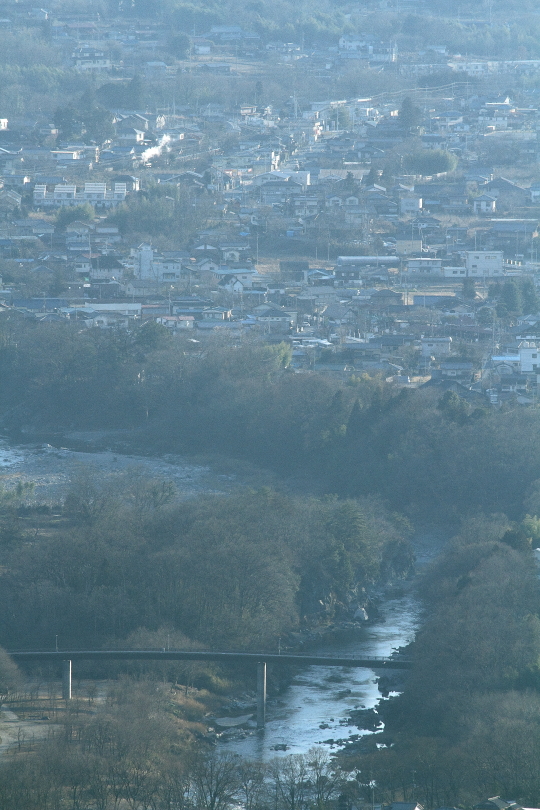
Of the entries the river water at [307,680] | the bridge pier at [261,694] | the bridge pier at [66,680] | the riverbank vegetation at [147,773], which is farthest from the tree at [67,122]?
the riverbank vegetation at [147,773]

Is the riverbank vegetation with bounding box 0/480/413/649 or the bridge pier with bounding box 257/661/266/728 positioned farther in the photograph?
the riverbank vegetation with bounding box 0/480/413/649

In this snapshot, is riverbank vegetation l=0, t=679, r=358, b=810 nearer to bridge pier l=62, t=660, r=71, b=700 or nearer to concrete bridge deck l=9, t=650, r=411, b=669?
bridge pier l=62, t=660, r=71, b=700

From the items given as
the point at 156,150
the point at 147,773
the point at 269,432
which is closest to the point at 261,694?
the point at 147,773

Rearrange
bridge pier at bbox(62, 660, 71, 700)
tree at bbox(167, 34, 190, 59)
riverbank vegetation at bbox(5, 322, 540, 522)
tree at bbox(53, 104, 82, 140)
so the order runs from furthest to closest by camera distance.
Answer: tree at bbox(167, 34, 190, 59), tree at bbox(53, 104, 82, 140), riverbank vegetation at bbox(5, 322, 540, 522), bridge pier at bbox(62, 660, 71, 700)

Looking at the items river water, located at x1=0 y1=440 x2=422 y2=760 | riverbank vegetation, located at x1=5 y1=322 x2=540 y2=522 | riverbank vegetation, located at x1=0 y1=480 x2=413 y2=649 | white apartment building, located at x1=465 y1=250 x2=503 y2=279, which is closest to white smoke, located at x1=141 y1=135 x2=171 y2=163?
white apartment building, located at x1=465 y1=250 x2=503 y2=279

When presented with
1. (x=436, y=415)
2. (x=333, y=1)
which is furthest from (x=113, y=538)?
(x=333, y=1)

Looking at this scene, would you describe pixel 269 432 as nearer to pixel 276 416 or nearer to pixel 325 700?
pixel 276 416

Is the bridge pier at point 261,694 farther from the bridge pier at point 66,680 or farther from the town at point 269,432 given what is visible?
the bridge pier at point 66,680
